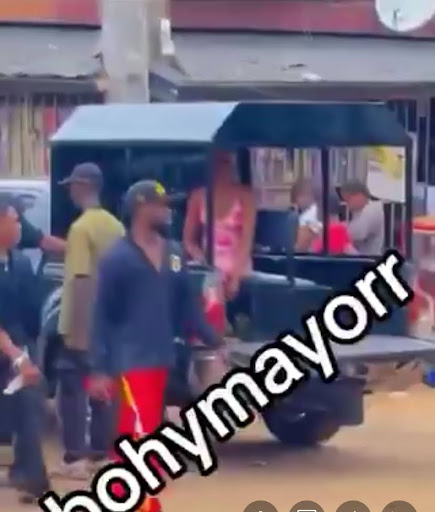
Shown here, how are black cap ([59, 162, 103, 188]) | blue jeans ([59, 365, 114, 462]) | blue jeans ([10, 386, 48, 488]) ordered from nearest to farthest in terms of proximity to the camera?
1. blue jeans ([59, 365, 114, 462])
2. black cap ([59, 162, 103, 188])
3. blue jeans ([10, 386, 48, 488])

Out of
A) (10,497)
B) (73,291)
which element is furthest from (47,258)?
(10,497)

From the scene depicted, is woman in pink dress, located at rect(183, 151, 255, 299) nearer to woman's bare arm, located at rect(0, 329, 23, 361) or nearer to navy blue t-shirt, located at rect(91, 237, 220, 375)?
navy blue t-shirt, located at rect(91, 237, 220, 375)

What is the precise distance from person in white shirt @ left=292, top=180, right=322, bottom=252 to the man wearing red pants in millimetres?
465

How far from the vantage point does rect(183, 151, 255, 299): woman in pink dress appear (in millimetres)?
7582

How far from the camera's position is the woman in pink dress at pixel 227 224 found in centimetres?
758

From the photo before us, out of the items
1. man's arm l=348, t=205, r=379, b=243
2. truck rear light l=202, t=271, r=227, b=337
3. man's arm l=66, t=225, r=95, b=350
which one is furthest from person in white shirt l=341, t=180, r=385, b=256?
man's arm l=66, t=225, r=95, b=350

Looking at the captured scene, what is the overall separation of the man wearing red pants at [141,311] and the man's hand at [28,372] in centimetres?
24

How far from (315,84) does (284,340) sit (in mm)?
856

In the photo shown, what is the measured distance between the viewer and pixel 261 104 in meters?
7.63

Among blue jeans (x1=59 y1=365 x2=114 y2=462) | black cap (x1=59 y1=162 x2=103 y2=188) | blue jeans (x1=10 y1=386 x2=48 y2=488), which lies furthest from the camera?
blue jeans (x1=10 y1=386 x2=48 y2=488)

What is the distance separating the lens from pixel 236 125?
7590mm

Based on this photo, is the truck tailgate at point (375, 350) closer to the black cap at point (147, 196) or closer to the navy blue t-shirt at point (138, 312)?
the navy blue t-shirt at point (138, 312)

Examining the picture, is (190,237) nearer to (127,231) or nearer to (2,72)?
(127,231)

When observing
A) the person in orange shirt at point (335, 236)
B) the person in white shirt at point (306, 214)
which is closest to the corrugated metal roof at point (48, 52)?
the person in white shirt at point (306, 214)
